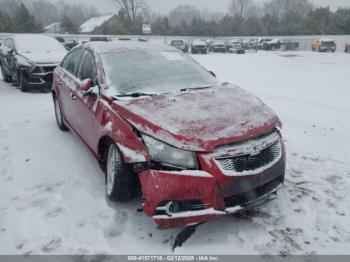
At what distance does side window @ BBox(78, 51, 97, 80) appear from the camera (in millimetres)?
4094

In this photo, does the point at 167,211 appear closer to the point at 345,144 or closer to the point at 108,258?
the point at 108,258

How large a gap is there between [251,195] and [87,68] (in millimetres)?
2744

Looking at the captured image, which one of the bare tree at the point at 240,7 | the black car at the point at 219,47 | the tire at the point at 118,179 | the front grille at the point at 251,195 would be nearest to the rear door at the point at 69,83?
the tire at the point at 118,179

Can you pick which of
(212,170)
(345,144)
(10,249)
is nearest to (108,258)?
(10,249)

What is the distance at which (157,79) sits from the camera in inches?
155

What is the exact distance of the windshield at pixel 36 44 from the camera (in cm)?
1030

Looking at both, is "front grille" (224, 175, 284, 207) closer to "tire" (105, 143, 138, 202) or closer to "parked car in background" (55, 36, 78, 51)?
"tire" (105, 143, 138, 202)

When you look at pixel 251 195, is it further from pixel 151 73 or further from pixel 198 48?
pixel 198 48

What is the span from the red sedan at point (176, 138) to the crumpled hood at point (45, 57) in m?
5.75

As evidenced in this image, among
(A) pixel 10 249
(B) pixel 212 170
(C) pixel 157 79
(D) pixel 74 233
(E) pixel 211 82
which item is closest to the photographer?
(B) pixel 212 170

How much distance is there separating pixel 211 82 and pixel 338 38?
42.3 m

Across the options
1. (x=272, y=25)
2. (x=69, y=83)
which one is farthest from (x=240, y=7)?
(x=69, y=83)

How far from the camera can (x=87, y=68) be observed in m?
4.34

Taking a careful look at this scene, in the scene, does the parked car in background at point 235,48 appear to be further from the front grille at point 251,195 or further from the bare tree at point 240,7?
the bare tree at point 240,7
